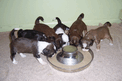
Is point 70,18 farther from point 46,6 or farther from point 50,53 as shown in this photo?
point 50,53

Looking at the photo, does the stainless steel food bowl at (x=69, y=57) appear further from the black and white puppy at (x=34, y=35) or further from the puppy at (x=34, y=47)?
the black and white puppy at (x=34, y=35)

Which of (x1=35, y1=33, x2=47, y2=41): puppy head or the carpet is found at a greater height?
(x1=35, y1=33, x2=47, y2=41): puppy head

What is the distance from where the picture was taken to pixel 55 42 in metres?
1.88

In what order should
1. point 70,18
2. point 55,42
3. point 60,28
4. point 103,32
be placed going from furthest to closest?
point 70,18 → point 60,28 → point 103,32 → point 55,42

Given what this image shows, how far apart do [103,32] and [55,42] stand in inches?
37.3

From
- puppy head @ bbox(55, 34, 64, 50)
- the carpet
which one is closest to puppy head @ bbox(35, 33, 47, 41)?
puppy head @ bbox(55, 34, 64, 50)

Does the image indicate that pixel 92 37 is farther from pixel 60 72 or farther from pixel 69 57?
pixel 60 72

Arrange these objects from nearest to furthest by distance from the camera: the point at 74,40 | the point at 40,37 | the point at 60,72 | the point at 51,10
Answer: the point at 60,72
the point at 74,40
the point at 40,37
the point at 51,10

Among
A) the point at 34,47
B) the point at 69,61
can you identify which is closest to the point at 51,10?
the point at 34,47

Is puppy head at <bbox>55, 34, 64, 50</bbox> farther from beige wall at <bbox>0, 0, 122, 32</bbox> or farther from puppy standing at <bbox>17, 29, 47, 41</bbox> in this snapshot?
beige wall at <bbox>0, 0, 122, 32</bbox>

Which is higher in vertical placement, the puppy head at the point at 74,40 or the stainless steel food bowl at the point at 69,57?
the puppy head at the point at 74,40

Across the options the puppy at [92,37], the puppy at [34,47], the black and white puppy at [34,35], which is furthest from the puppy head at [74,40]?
the black and white puppy at [34,35]

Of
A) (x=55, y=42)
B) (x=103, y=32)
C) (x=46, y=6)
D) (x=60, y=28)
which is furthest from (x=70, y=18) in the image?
(x=55, y=42)

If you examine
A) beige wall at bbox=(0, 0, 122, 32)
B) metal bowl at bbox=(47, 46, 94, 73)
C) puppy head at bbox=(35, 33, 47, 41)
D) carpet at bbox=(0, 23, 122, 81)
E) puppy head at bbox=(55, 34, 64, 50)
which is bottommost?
carpet at bbox=(0, 23, 122, 81)
